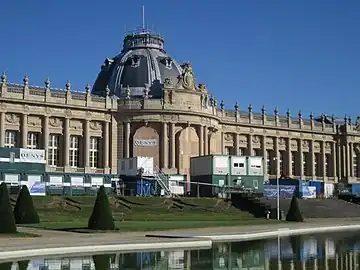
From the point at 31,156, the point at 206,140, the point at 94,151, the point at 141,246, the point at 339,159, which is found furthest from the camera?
the point at 339,159

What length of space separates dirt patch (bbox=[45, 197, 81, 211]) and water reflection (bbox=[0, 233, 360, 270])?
89.0 feet

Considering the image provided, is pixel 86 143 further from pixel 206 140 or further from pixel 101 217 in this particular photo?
pixel 101 217

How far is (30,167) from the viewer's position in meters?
67.0

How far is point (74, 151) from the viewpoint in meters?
87.9

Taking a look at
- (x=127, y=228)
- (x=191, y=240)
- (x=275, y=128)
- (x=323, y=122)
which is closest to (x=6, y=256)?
(x=191, y=240)

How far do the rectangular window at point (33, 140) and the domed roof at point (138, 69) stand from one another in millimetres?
12956

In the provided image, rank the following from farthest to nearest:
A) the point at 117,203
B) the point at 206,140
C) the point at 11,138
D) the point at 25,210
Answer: the point at 206,140, the point at 11,138, the point at 117,203, the point at 25,210

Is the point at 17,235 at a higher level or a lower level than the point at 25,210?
lower

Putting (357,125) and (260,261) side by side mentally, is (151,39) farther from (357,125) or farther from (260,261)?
(260,261)

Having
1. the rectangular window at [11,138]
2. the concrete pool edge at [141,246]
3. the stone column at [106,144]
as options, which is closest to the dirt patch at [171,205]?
the stone column at [106,144]

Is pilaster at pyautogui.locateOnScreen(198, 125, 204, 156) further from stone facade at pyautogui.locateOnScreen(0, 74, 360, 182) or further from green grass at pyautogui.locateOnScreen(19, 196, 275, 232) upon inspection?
green grass at pyautogui.locateOnScreen(19, 196, 275, 232)

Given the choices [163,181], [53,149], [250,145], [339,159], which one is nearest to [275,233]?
[163,181]

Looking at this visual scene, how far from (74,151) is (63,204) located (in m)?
28.0

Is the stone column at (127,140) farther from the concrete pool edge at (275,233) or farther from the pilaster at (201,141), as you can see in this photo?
the concrete pool edge at (275,233)
